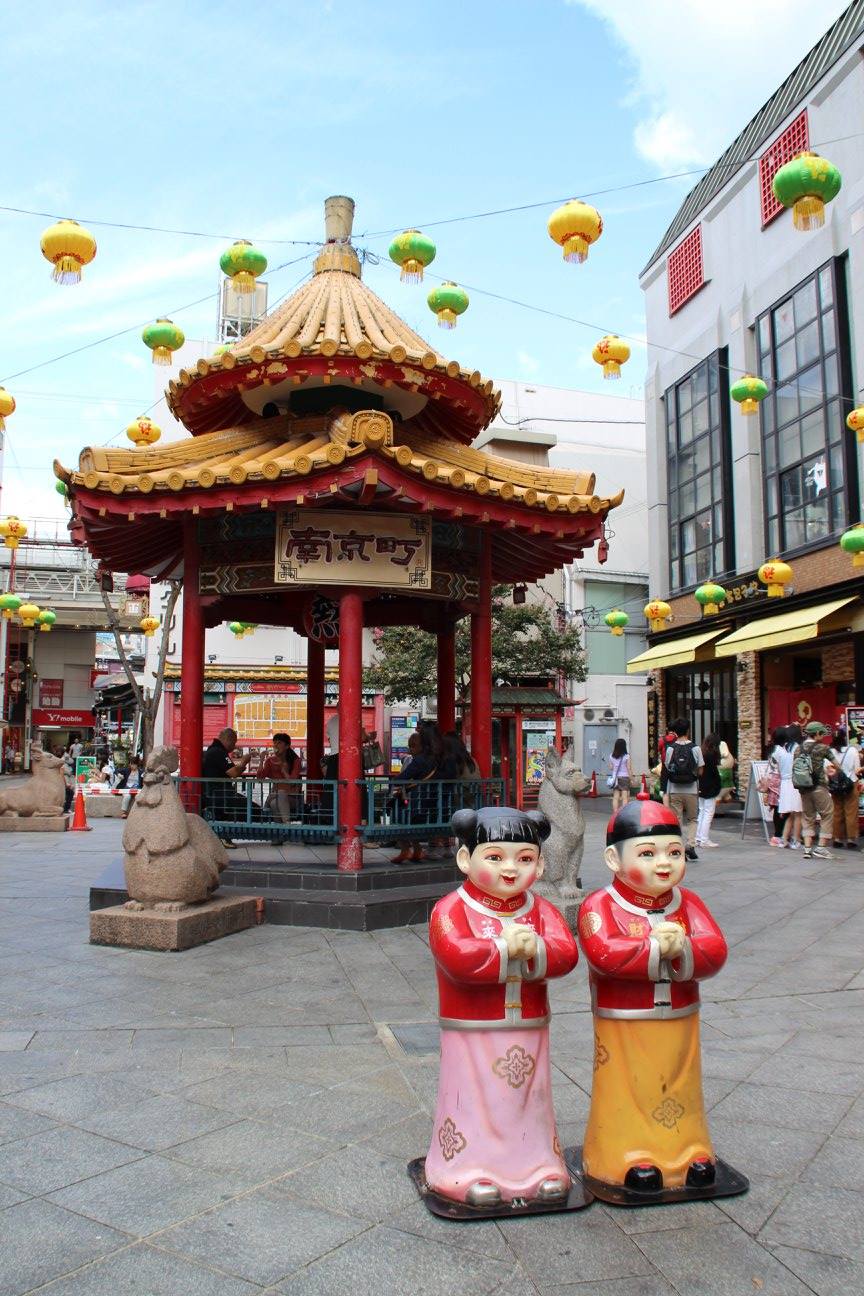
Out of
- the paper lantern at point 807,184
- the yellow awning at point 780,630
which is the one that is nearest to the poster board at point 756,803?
the yellow awning at point 780,630

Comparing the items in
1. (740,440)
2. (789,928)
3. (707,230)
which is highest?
(707,230)

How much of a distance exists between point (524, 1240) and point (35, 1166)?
1813 mm

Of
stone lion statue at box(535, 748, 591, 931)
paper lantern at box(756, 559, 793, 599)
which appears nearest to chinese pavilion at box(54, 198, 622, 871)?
stone lion statue at box(535, 748, 591, 931)

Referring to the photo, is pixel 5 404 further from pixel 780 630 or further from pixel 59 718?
pixel 59 718

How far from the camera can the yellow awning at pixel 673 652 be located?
21578 mm

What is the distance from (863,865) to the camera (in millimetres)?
11750

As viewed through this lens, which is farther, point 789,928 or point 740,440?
point 740,440

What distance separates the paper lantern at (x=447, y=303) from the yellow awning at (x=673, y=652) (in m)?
13.1

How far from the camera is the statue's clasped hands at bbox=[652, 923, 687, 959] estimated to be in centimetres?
317

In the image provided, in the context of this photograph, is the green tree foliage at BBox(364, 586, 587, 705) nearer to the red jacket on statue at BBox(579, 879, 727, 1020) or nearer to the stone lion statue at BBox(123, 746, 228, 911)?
the stone lion statue at BBox(123, 746, 228, 911)

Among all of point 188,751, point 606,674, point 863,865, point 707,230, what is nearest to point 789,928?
point 863,865

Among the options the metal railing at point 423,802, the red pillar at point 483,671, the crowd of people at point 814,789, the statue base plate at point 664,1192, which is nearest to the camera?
the statue base plate at point 664,1192

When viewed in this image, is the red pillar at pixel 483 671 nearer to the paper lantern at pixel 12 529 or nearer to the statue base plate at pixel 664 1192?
the statue base plate at pixel 664 1192

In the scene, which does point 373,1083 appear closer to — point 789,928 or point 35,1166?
point 35,1166
